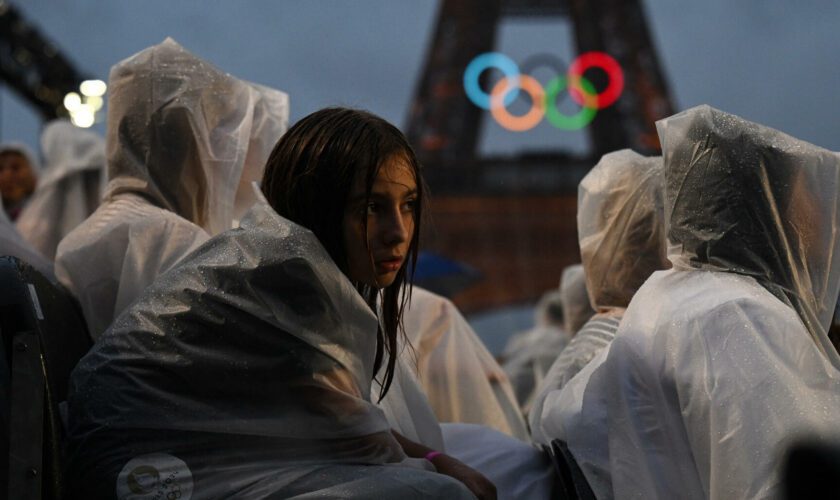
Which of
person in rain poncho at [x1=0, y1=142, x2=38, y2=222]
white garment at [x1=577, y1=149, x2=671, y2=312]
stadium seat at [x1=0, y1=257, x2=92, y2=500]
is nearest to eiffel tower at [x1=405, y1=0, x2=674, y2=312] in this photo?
person in rain poncho at [x1=0, y1=142, x2=38, y2=222]

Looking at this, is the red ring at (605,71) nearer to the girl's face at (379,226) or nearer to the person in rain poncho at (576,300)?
the person in rain poncho at (576,300)

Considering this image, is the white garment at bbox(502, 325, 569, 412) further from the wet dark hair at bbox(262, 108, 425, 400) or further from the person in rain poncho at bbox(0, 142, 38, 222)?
the wet dark hair at bbox(262, 108, 425, 400)

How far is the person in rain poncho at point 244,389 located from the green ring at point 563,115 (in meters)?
21.8

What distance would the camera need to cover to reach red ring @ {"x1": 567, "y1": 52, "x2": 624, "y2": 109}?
2255cm

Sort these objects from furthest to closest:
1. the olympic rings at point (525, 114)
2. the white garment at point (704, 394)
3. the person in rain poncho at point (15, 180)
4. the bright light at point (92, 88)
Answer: the olympic rings at point (525, 114), the bright light at point (92, 88), the person in rain poncho at point (15, 180), the white garment at point (704, 394)

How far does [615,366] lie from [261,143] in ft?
4.71

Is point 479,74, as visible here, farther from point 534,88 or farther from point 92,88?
point 92,88

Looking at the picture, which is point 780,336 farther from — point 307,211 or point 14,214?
point 14,214

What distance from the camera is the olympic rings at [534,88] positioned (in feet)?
74.6

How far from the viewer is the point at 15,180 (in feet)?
16.1

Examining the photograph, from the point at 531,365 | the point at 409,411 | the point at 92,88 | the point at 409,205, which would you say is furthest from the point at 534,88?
the point at 409,205

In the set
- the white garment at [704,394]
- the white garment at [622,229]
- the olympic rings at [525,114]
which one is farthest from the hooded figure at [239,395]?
the olympic rings at [525,114]

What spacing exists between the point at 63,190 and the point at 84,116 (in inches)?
133

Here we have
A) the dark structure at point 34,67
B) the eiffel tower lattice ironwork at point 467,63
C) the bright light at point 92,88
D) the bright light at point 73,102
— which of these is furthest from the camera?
the eiffel tower lattice ironwork at point 467,63
